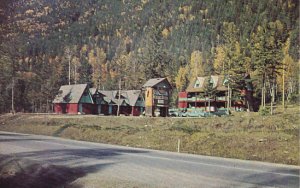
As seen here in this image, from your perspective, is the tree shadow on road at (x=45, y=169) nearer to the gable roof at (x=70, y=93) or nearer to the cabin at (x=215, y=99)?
the gable roof at (x=70, y=93)

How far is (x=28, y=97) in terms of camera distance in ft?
78.6

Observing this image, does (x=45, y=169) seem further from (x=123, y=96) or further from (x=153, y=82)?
(x=153, y=82)

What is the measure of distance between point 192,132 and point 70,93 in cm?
877

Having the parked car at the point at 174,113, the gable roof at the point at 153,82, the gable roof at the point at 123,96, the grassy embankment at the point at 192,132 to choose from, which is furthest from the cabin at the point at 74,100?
the parked car at the point at 174,113

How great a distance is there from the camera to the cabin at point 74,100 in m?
25.6

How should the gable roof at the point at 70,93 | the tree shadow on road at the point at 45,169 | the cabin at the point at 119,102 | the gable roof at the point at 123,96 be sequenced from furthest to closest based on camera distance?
the gable roof at the point at 70,93
the cabin at the point at 119,102
the gable roof at the point at 123,96
the tree shadow on road at the point at 45,169

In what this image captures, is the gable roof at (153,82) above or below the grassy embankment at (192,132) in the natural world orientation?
above

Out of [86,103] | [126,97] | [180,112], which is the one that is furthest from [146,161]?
[180,112]

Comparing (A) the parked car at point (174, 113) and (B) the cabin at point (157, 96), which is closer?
(B) the cabin at point (157, 96)

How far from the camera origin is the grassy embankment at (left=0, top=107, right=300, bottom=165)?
61.9 feet

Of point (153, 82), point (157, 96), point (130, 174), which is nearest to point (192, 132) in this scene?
point (157, 96)

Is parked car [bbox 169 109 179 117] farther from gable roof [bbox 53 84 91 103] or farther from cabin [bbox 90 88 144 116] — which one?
gable roof [bbox 53 84 91 103]

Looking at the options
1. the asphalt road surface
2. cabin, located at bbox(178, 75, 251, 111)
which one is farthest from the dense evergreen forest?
cabin, located at bbox(178, 75, 251, 111)

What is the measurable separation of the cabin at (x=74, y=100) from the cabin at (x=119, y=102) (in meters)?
0.58
